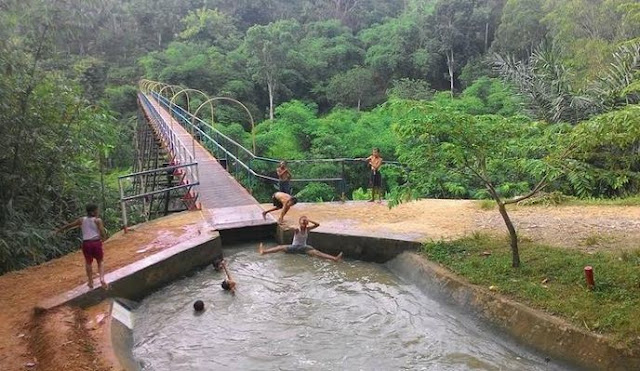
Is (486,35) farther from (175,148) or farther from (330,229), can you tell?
(330,229)

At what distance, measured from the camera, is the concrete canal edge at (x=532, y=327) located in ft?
17.7

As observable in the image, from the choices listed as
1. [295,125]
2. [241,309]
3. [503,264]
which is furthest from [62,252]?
[295,125]

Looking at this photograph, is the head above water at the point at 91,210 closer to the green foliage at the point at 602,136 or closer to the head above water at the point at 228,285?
the head above water at the point at 228,285

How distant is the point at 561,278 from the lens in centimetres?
693

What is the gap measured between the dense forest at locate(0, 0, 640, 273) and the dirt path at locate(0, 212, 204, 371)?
33.4 inches

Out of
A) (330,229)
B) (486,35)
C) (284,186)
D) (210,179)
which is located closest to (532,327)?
(330,229)

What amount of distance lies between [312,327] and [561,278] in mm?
3384

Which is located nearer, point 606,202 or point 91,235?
point 91,235

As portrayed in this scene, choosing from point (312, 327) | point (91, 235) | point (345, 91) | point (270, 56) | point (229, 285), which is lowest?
point (312, 327)

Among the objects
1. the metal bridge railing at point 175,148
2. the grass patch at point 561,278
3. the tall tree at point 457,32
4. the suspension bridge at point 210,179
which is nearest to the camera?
the grass patch at point 561,278

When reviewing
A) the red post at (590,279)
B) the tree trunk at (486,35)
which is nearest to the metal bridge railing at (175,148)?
the red post at (590,279)

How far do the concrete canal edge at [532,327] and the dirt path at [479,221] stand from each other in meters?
1.68

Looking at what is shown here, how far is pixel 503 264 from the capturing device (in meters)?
7.61

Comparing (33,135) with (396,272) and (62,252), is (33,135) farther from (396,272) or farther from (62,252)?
(396,272)
